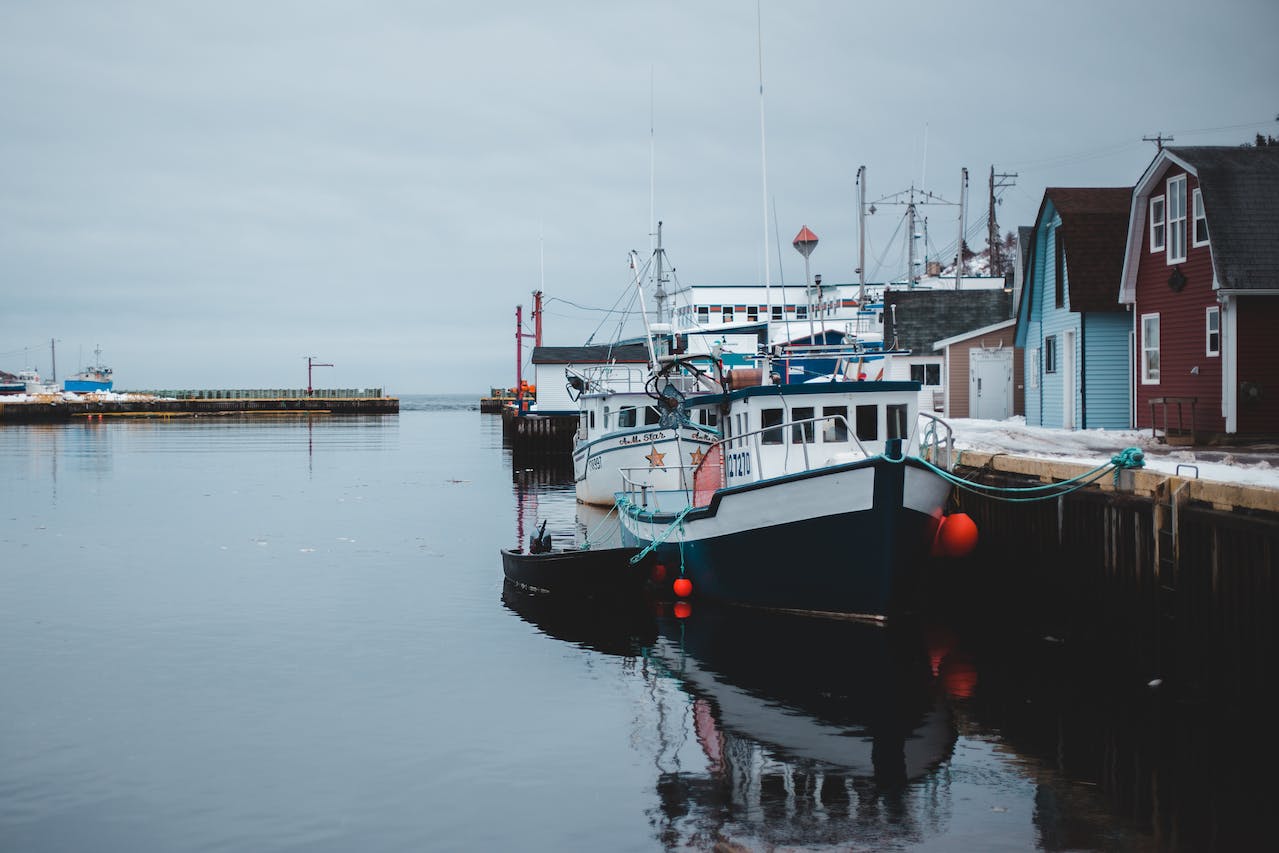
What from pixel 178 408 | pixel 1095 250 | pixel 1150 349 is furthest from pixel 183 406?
pixel 1150 349

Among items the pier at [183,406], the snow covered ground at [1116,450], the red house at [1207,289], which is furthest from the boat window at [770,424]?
the pier at [183,406]

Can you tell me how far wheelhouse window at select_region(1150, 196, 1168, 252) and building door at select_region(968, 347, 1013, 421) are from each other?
1284cm

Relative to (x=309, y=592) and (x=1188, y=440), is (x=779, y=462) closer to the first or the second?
(x=309, y=592)

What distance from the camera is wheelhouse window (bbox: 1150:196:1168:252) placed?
92.8ft

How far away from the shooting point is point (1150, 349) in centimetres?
2909

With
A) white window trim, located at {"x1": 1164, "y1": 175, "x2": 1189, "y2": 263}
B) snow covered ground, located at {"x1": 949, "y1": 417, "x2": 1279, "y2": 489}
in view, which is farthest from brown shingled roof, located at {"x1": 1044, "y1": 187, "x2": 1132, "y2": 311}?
white window trim, located at {"x1": 1164, "y1": 175, "x2": 1189, "y2": 263}

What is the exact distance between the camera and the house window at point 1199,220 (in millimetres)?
26359

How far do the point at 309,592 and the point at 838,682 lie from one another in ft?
39.2

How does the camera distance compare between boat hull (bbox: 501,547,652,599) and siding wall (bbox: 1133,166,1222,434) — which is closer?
boat hull (bbox: 501,547,652,599)

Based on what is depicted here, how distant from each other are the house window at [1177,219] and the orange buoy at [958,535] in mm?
13972

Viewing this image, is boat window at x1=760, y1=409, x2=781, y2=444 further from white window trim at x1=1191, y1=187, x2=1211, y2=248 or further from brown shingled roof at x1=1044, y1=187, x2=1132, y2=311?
brown shingled roof at x1=1044, y1=187, x2=1132, y2=311

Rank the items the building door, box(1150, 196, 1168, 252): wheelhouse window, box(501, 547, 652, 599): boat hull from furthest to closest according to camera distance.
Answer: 1. the building door
2. box(1150, 196, 1168, 252): wheelhouse window
3. box(501, 547, 652, 599): boat hull

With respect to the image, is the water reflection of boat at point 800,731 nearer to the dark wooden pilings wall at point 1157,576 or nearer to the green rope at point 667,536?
the green rope at point 667,536

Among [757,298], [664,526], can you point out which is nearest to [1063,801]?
[664,526]
